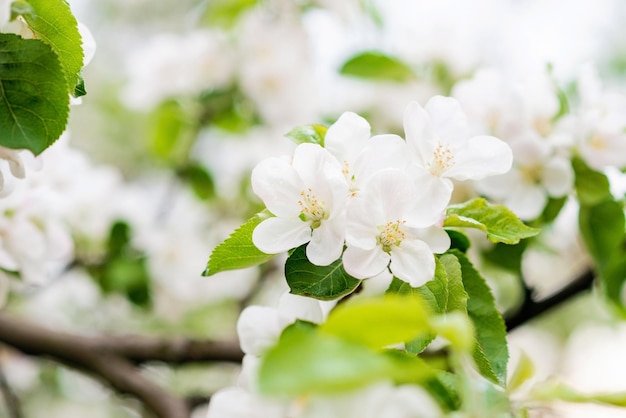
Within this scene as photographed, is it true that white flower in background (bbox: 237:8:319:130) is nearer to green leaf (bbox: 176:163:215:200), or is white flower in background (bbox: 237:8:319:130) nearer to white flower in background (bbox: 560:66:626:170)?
green leaf (bbox: 176:163:215:200)

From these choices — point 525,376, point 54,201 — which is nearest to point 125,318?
point 54,201

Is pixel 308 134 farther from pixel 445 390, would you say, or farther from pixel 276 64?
pixel 276 64

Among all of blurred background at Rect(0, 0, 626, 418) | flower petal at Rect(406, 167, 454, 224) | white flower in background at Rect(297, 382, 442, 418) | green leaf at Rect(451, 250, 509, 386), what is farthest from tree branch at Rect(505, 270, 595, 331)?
white flower in background at Rect(297, 382, 442, 418)

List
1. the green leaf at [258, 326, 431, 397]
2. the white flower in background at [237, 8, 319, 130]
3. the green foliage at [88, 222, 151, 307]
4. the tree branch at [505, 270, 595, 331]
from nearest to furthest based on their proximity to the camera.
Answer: the green leaf at [258, 326, 431, 397] < the tree branch at [505, 270, 595, 331] < the green foliage at [88, 222, 151, 307] < the white flower in background at [237, 8, 319, 130]

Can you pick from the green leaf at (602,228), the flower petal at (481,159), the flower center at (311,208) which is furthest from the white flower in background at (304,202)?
the green leaf at (602,228)

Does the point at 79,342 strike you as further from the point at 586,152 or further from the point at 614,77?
the point at 614,77

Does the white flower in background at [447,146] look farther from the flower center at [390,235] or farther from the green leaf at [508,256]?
the green leaf at [508,256]
